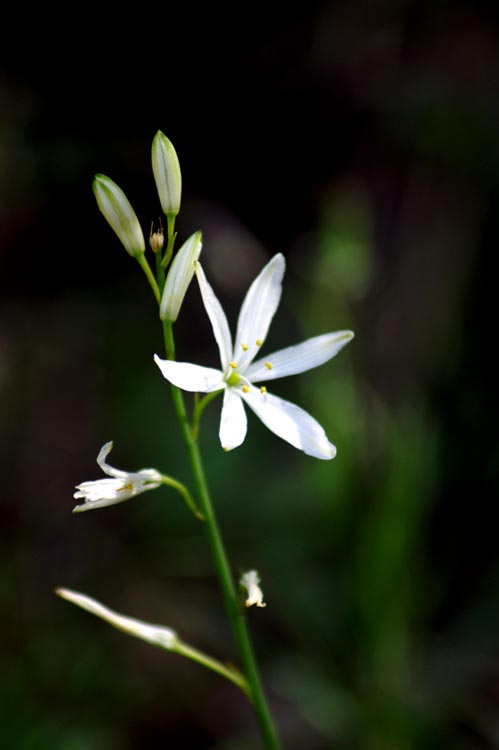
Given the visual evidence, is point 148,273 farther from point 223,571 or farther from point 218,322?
point 223,571

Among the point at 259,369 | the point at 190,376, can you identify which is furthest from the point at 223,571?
the point at 259,369

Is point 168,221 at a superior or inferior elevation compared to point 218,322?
superior

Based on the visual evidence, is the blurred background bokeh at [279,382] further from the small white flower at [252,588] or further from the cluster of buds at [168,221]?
the cluster of buds at [168,221]

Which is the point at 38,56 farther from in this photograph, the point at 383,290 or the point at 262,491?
the point at 262,491

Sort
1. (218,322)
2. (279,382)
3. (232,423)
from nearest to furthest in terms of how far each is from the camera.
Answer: (232,423)
(218,322)
(279,382)

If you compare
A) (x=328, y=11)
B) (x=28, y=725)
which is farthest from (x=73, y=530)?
(x=328, y=11)

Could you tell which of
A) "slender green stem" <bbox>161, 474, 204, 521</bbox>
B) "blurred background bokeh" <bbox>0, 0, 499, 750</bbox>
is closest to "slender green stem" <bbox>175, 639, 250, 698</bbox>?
"slender green stem" <bbox>161, 474, 204, 521</bbox>
